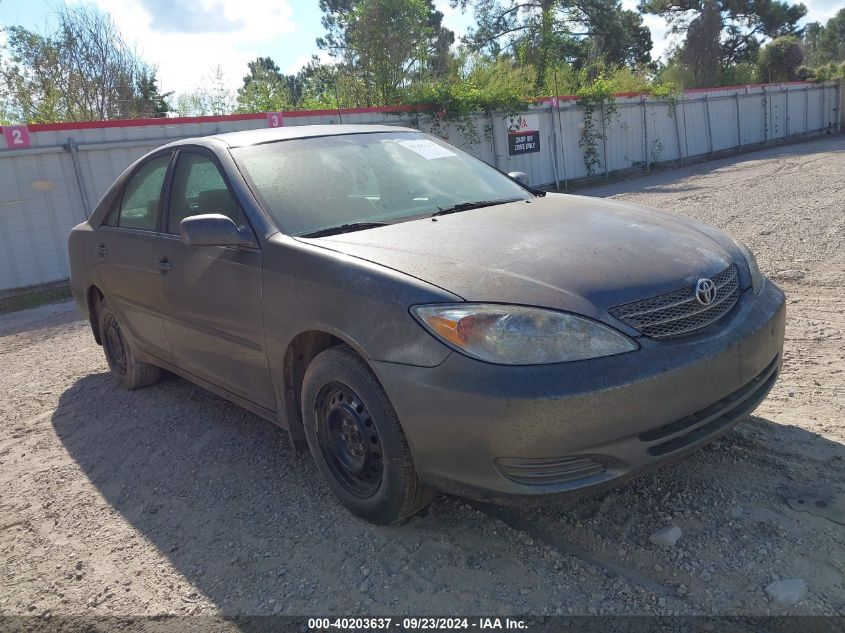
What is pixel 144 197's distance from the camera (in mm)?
4410

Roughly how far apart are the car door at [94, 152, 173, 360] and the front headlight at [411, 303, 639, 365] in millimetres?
2334

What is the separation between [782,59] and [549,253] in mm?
34633

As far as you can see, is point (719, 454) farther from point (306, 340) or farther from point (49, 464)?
point (49, 464)

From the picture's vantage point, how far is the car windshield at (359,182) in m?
3.36

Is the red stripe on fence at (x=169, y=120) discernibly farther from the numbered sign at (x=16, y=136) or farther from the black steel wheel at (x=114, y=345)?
the black steel wheel at (x=114, y=345)

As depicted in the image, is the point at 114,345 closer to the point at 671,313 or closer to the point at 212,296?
the point at 212,296

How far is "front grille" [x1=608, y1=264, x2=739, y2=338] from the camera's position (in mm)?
2510

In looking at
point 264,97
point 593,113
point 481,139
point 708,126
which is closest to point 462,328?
point 481,139

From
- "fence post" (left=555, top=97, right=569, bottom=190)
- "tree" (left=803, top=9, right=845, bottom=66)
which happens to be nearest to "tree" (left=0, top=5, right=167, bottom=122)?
"fence post" (left=555, top=97, right=569, bottom=190)

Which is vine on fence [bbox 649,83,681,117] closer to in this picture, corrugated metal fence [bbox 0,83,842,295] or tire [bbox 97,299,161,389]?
corrugated metal fence [bbox 0,83,842,295]

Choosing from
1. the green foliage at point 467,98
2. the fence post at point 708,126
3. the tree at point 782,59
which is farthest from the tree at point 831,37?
the green foliage at point 467,98

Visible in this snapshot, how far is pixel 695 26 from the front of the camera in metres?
33.9

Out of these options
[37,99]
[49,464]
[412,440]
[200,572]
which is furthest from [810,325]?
[37,99]

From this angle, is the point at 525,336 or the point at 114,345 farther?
the point at 114,345
